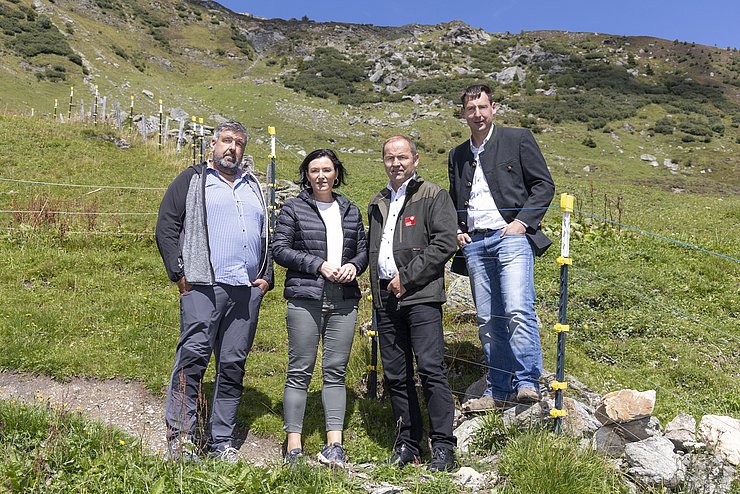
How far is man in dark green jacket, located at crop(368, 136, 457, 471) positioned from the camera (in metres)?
3.74

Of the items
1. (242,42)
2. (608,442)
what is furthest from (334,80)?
(608,442)

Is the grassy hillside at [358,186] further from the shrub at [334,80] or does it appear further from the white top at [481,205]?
the white top at [481,205]

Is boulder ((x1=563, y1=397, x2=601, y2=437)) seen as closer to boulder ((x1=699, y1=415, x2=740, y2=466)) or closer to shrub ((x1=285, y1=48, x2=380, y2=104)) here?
boulder ((x1=699, y1=415, x2=740, y2=466))

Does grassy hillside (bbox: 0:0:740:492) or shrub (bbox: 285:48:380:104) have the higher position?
shrub (bbox: 285:48:380:104)

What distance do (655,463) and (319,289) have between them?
2.57 metres

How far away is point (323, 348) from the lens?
3939 mm

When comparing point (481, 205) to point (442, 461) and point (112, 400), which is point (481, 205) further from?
point (112, 400)

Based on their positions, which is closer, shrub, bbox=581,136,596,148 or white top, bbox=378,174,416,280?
white top, bbox=378,174,416,280

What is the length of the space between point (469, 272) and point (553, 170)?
24509mm

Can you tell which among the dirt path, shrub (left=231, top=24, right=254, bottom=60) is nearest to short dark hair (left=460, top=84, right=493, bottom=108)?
the dirt path

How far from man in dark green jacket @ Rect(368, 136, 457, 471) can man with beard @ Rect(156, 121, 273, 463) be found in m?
1.08

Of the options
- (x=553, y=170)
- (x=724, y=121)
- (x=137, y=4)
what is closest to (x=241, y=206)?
(x=553, y=170)

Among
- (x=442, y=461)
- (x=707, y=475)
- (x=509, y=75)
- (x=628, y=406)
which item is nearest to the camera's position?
(x=707, y=475)

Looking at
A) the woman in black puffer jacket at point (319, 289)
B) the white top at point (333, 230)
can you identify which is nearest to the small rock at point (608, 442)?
the woman in black puffer jacket at point (319, 289)
